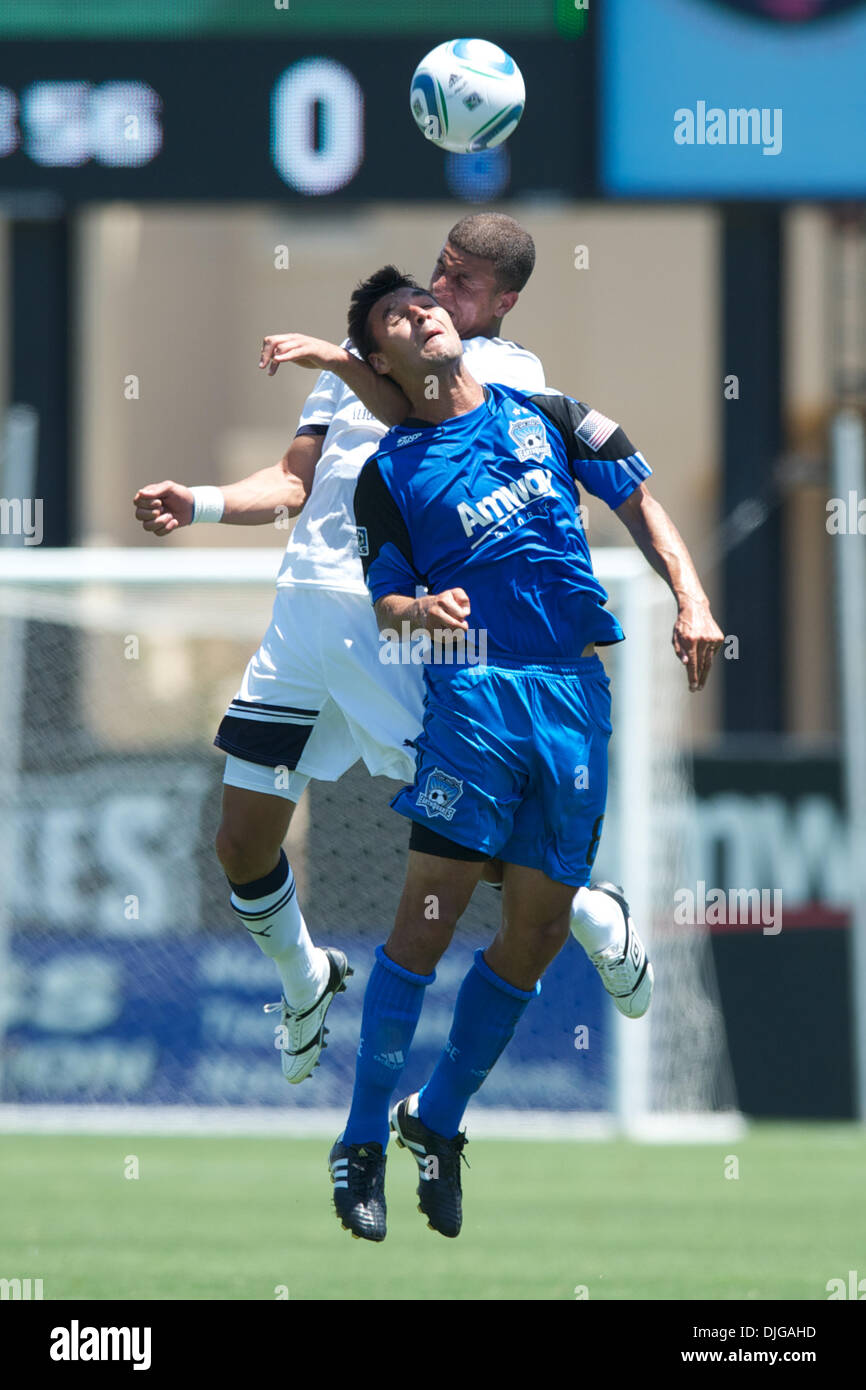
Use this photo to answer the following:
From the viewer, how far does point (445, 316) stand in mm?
5336

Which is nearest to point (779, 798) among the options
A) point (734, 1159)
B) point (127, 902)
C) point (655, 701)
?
point (655, 701)

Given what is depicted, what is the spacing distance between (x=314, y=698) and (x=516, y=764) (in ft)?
2.47

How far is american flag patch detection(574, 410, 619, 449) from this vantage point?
5.53m

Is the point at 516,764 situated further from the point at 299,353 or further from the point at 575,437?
the point at 299,353

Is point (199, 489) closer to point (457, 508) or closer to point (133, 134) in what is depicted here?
point (457, 508)

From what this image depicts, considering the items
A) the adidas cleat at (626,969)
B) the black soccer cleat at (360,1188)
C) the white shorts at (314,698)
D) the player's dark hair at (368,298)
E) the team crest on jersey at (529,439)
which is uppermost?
the player's dark hair at (368,298)

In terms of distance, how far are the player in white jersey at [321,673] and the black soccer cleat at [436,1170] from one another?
0.67 metres

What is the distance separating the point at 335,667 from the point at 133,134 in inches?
195

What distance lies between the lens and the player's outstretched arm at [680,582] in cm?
523

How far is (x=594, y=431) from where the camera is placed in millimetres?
5539

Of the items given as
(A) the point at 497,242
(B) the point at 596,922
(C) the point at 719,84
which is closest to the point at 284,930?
(B) the point at 596,922

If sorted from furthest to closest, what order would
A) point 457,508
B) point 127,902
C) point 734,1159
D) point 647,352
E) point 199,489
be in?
point 647,352 < point 127,902 < point 734,1159 < point 199,489 < point 457,508
